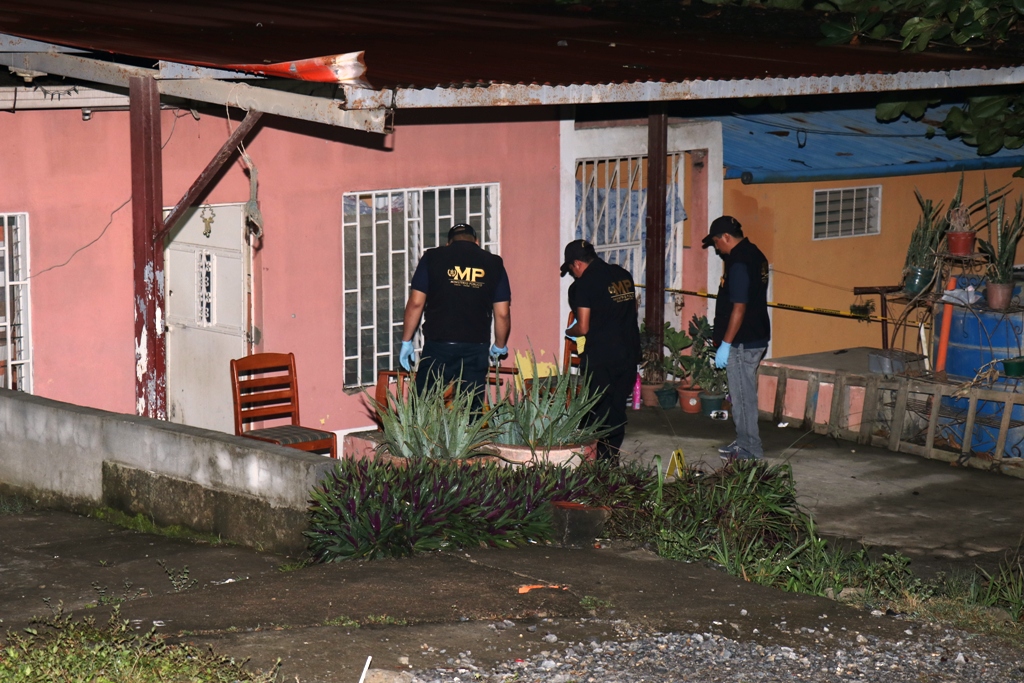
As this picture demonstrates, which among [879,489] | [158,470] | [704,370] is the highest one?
[704,370]

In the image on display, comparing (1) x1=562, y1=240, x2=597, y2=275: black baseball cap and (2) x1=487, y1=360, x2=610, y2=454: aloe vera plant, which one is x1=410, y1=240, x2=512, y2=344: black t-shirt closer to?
(1) x1=562, y1=240, x2=597, y2=275: black baseball cap

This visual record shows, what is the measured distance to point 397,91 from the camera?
7.10 meters

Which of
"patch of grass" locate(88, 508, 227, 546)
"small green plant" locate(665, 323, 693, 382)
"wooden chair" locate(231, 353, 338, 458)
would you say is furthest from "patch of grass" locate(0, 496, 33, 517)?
"small green plant" locate(665, 323, 693, 382)

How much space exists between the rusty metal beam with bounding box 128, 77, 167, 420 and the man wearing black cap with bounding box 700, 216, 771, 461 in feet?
12.8

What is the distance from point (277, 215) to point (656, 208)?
358 centimetres

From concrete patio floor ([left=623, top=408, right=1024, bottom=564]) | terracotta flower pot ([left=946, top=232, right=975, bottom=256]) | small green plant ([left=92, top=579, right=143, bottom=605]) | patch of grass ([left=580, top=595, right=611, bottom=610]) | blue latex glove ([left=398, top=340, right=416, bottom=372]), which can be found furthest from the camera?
terracotta flower pot ([left=946, top=232, right=975, bottom=256])

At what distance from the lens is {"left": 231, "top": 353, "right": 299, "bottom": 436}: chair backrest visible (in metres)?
9.61

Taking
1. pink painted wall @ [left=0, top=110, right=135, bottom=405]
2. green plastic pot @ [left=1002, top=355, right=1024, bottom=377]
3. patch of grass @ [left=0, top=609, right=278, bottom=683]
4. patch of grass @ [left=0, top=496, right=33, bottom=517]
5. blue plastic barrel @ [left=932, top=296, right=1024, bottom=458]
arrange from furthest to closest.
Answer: blue plastic barrel @ [left=932, top=296, right=1024, bottom=458], green plastic pot @ [left=1002, top=355, right=1024, bottom=377], pink painted wall @ [left=0, top=110, right=135, bottom=405], patch of grass @ [left=0, top=496, right=33, bottom=517], patch of grass @ [left=0, top=609, right=278, bottom=683]

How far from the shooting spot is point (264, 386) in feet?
32.6

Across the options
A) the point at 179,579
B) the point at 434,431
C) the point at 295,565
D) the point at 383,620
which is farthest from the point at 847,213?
the point at 383,620

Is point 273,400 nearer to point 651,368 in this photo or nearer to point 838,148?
point 651,368

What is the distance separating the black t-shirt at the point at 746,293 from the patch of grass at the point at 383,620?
15.8ft

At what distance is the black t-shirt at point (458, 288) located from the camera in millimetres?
9273

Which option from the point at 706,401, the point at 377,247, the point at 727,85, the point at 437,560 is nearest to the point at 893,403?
the point at 706,401
